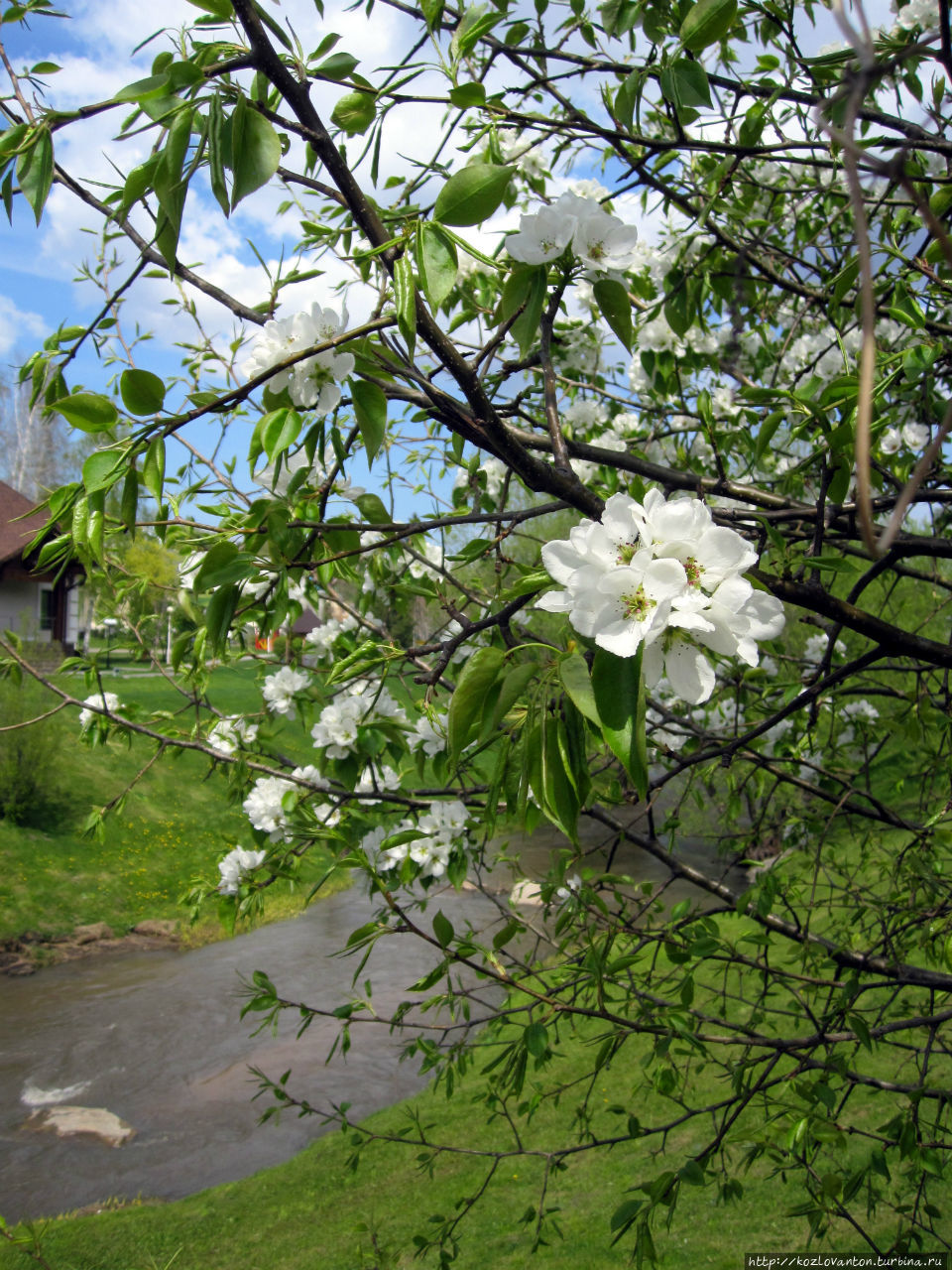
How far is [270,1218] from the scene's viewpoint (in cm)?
562

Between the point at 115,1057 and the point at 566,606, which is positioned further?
the point at 115,1057

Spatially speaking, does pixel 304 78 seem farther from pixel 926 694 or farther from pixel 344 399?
pixel 926 694

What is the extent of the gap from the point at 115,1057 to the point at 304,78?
30.3 ft

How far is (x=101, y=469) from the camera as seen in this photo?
919 millimetres

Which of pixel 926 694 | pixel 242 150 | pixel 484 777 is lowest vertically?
pixel 484 777

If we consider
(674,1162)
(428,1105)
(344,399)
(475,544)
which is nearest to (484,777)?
(475,544)

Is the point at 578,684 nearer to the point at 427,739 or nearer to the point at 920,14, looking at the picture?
the point at 427,739

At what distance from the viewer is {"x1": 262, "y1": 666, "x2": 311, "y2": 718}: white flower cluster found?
2709 mm

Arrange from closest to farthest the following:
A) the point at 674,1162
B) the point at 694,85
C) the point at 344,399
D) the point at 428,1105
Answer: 1. the point at 344,399
2. the point at 694,85
3. the point at 674,1162
4. the point at 428,1105

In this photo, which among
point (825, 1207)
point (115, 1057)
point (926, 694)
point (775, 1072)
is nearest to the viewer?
point (825, 1207)

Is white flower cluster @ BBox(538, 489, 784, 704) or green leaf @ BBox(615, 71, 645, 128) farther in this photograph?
green leaf @ BBox(615, 71, 645, 128)

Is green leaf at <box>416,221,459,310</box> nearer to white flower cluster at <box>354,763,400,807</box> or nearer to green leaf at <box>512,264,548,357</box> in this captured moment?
green leaf at <box>512,264,548,357</box>

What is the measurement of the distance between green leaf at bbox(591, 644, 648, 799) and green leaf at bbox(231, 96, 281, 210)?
0.56 meters

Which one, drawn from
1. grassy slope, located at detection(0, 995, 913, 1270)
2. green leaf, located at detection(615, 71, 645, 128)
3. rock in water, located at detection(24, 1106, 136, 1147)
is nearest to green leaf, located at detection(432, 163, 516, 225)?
green leaf, located at detection(615, 71, 645, 128)
